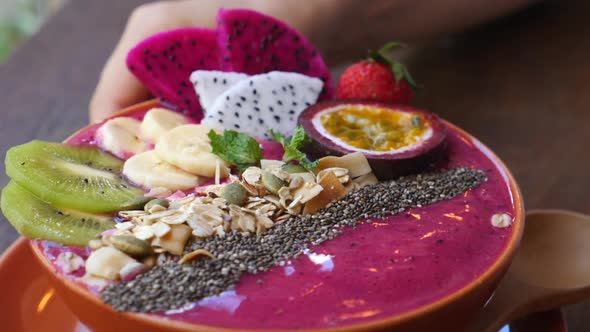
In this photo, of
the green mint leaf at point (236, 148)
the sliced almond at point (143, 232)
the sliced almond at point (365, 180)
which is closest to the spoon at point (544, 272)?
the sliced almond at point (365, 180)

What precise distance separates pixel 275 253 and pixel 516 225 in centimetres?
47

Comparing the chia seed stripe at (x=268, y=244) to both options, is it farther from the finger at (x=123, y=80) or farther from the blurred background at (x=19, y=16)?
the blurred background at (x=19, y=16)

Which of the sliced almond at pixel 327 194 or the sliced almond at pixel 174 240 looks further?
the sliced almond at pixel 327 194

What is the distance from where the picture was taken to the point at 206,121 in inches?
61.9

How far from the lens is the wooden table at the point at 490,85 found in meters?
2.07

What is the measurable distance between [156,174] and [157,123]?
0.70ft

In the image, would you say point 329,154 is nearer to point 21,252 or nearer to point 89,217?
point 89,217

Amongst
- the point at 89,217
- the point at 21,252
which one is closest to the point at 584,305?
the point at 89,217

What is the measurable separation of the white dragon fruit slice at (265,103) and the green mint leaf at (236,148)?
13 cm

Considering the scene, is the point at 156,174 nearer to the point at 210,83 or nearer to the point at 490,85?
the point at 210,83

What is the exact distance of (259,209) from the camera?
1260mm

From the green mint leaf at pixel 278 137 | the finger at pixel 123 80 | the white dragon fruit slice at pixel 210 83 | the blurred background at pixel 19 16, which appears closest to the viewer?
the green mint leaf at pixel 278 137

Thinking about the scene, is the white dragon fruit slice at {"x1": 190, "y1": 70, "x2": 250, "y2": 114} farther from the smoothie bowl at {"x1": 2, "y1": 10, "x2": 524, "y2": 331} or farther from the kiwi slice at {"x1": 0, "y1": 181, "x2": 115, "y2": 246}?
the kiwi slice at {"x1": 0, "y1": 181, "x2": 115, "y2": 246}

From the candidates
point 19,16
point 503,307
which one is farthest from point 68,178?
point 19,16
